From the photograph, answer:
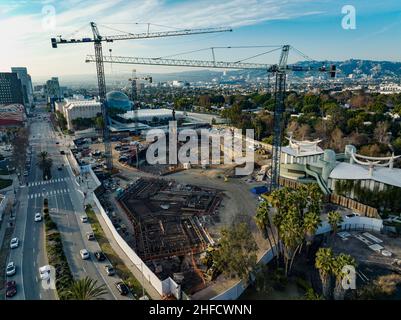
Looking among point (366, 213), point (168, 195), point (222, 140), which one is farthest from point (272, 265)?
point (222, 140)

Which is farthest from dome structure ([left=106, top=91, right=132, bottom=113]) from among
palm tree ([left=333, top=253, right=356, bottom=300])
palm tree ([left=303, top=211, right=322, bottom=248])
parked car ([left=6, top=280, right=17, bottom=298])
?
palm tree ([left=333, top=253, right=356, bottom=300])

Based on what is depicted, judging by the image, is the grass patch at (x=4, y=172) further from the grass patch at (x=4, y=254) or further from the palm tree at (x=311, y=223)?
the palm tree at (x=311, y=223)

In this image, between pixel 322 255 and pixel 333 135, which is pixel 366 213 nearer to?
pixel 322 255

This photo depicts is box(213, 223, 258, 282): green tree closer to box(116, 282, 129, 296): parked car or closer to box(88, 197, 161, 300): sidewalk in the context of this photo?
box(88, 197, 161, 300): sidewalk

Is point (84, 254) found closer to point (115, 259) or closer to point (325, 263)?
point (115, 259)

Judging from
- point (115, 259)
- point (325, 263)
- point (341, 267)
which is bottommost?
point (115, 259)

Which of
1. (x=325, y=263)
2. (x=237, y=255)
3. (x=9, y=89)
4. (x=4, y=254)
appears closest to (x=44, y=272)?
(x=4, y=254)
